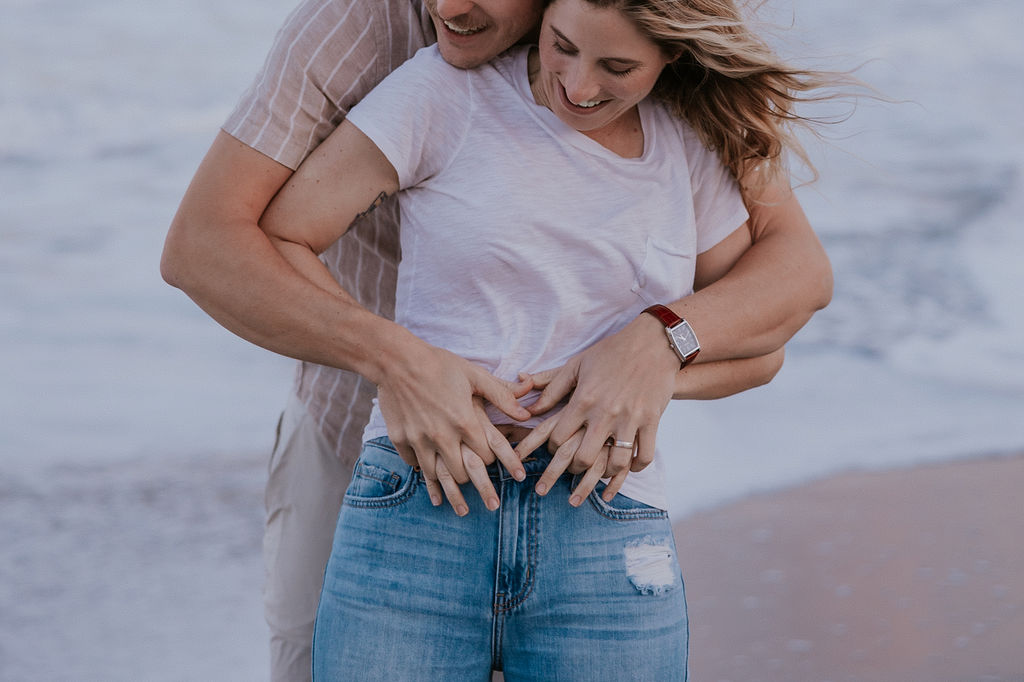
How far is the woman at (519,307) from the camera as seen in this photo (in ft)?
4.59

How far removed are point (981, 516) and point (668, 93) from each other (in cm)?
266

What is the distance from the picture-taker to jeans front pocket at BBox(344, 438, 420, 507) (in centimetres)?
144

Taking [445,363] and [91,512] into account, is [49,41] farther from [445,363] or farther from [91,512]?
[445,363]

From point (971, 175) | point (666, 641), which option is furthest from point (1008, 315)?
point (666, 641)

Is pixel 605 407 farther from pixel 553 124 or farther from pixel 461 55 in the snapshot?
pixel 461 55

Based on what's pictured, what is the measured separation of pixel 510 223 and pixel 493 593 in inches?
19.2

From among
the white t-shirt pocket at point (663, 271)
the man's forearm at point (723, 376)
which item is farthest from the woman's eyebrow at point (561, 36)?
the man's forearm at point (723, 376)

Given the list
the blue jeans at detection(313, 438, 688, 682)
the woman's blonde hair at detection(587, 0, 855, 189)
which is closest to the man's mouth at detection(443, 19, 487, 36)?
the woman's blonde hair at detection(587, 0, 855, 189)

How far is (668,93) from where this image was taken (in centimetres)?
166

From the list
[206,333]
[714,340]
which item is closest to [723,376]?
[714,340]

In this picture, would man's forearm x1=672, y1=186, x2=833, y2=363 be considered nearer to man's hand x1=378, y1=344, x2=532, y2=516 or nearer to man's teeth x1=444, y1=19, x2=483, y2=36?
man's hand x1=378, y1=344, x2=532, y2=516

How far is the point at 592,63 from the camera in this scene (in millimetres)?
A: 1461

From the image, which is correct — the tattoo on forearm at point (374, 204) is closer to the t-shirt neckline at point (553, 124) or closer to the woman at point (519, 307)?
the woman at point (519, 307)

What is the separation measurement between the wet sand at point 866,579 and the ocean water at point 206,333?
0.28m
